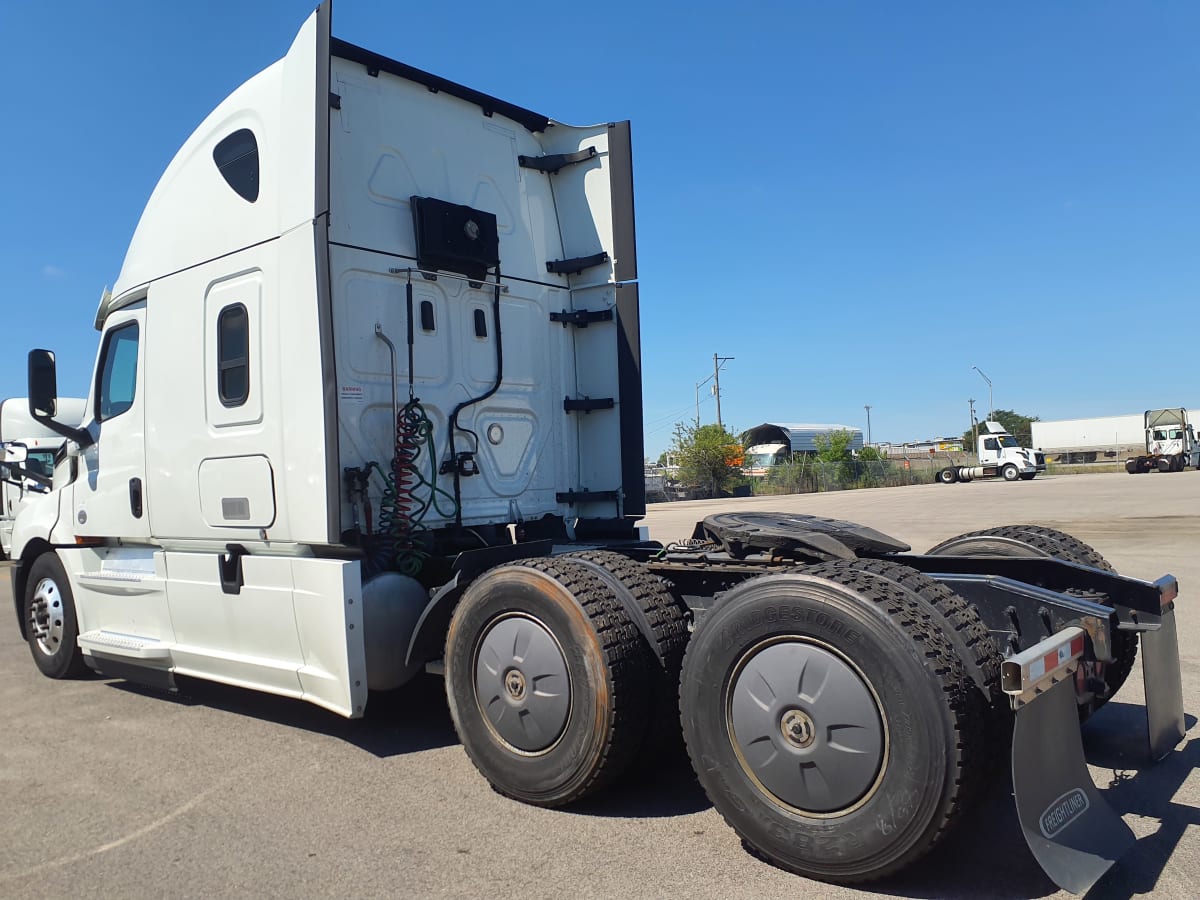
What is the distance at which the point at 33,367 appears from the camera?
621 cm

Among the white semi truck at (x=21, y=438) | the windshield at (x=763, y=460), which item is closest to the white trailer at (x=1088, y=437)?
the windshield at (x=763, y=460)

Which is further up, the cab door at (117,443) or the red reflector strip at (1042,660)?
the cab door at (117,443)

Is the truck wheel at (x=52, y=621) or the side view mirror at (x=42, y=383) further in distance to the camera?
the truck wheel at (x=52, y=621)

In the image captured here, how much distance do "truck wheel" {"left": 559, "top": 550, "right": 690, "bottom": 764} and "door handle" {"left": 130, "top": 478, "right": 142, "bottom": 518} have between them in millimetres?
3581

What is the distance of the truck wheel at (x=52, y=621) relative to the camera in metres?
6.75

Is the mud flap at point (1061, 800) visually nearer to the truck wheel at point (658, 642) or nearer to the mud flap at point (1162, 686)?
the mud flap at point (1162, 686)

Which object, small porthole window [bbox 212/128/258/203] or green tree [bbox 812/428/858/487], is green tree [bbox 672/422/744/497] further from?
small porthole window [bbox 212/128/258/203]

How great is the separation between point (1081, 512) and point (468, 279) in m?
18.9

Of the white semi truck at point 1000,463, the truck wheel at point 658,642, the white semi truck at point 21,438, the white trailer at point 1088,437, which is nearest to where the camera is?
the truck wheel at point 658,642

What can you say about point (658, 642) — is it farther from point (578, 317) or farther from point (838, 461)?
point (838, 461)

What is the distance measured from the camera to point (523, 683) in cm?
391

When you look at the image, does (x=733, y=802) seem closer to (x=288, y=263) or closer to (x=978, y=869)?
(x=978, y=869)

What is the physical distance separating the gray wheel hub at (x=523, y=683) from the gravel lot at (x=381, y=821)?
1.11 ft

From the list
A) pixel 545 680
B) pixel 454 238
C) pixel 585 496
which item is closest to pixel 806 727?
pixel 545 680
